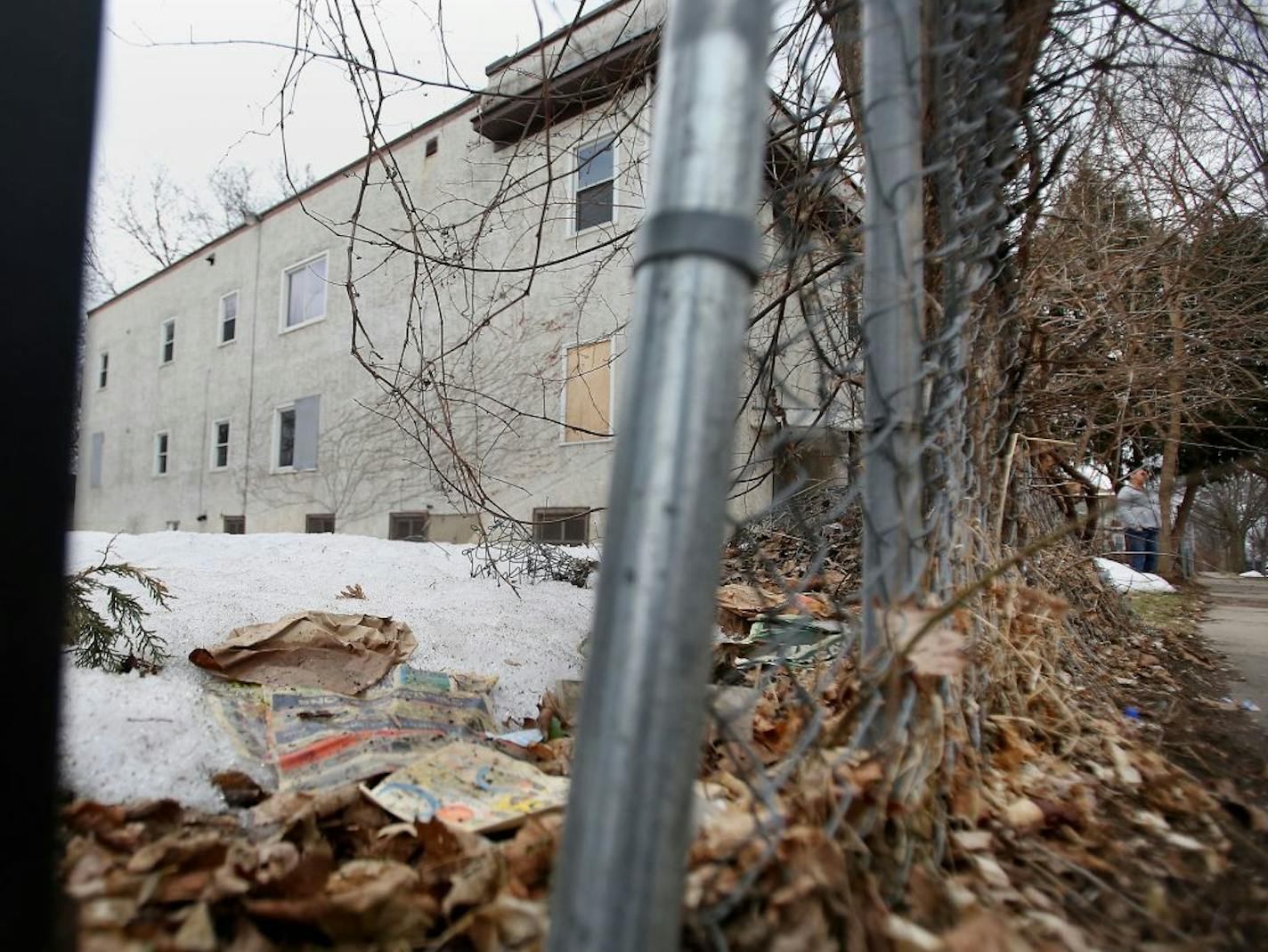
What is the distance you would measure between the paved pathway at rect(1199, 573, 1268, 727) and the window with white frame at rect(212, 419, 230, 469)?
610 inches

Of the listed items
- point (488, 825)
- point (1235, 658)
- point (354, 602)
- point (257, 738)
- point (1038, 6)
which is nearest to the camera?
point (488, 825)

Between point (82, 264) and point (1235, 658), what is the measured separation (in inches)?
179

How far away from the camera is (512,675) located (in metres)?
2.49

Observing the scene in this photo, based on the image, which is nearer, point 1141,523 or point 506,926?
point 506,926

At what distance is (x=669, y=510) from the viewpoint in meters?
0.61

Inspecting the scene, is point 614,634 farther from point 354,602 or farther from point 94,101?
point 354,602

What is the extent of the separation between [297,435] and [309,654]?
11.5 m

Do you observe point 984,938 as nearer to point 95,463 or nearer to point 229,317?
point 229,317

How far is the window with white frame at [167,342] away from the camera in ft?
52.5

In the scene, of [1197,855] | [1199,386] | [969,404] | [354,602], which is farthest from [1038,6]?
[1199,386]

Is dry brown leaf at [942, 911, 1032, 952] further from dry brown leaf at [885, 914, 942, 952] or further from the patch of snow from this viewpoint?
the patch of snow

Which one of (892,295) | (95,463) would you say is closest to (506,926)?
(892,295)

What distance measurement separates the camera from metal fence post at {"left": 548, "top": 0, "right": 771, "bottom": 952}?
1.94ft

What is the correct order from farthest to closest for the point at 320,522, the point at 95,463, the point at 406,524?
1. the point at 95,463
2. the point at 320,522
3. the point at 406,524
